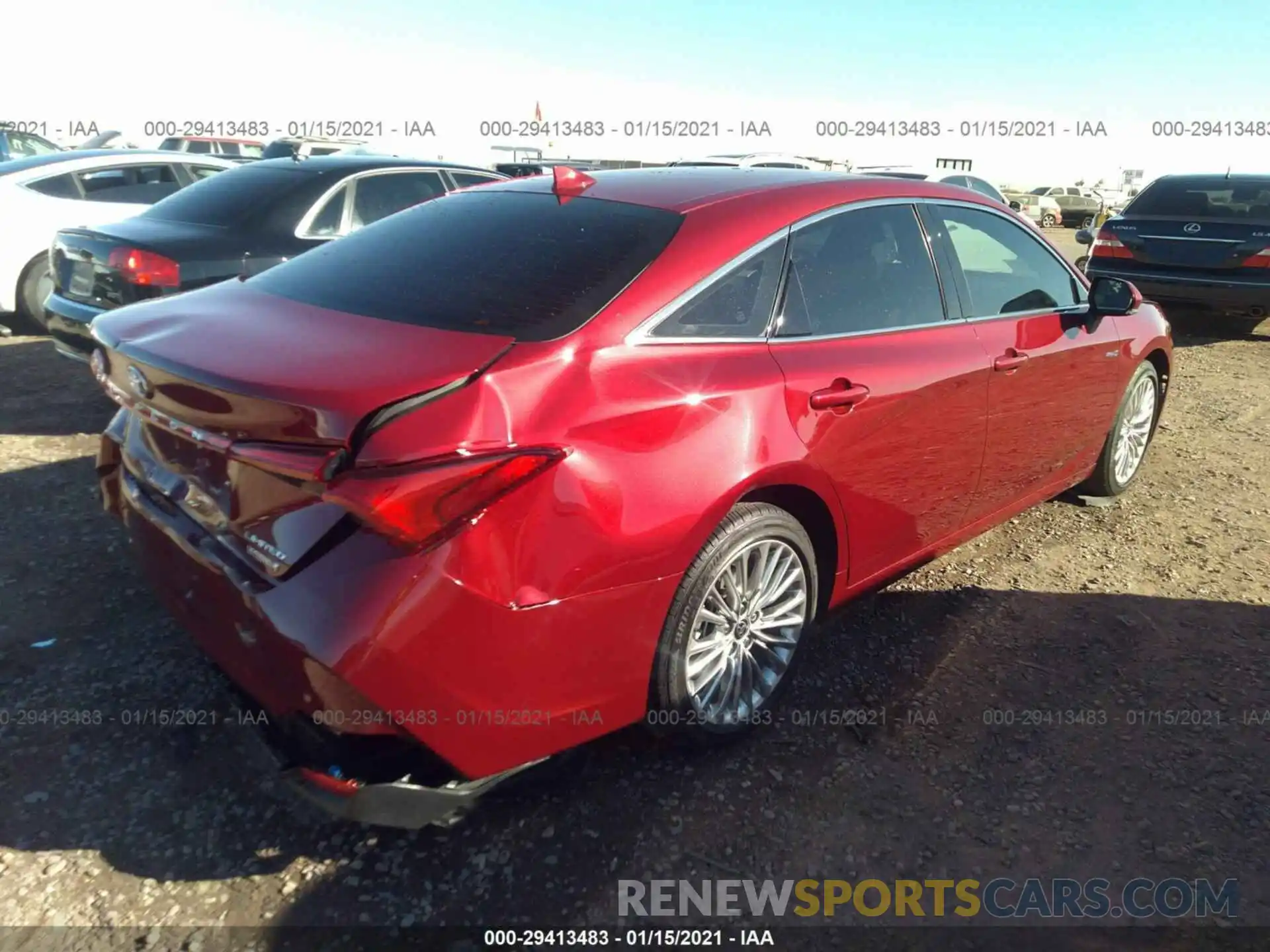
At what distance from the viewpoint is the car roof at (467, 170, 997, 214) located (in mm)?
2844

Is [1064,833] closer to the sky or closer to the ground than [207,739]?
closer to the ground

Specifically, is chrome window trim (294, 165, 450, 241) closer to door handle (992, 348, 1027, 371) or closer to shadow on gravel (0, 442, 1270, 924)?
shadow on gravel (0, 442, 1270, 924)

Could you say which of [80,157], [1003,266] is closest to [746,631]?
[1003,266]

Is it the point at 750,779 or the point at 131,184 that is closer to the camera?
the point at 750,779

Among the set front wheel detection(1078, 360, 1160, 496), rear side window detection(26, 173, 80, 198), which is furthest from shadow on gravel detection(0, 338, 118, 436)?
front wheel detection(1078, 360, 1160, 496)

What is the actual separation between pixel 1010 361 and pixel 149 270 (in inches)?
170

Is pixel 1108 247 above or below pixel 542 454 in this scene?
below

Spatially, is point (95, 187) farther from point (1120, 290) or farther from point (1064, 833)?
point (1064, 833)

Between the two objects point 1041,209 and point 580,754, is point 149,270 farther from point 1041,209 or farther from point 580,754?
point 1041,209

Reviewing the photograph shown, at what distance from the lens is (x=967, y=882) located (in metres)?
2.34

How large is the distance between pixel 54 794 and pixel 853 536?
2.36 meters

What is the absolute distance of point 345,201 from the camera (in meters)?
6.00

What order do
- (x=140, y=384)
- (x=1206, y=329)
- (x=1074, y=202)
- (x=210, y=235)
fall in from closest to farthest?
(x=140, y=384), (x=210, y=235), (x=1206, y=329), (x=1074, y=202)

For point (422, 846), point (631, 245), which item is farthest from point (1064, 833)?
point (631, 245)
